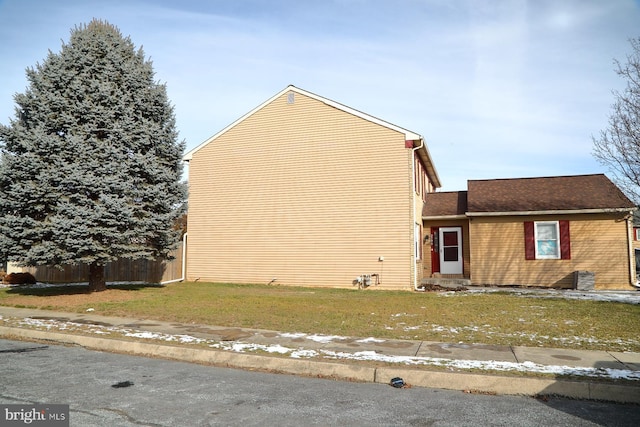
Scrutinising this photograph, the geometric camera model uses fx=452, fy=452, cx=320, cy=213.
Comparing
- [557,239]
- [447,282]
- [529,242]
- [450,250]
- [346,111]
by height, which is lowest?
[447,282]

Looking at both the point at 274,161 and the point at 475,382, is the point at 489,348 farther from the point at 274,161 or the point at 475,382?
the point at 274,161

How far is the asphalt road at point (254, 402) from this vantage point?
177 inches

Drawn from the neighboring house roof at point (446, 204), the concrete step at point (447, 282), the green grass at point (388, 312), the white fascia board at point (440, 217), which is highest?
the neighboring house roof at point (446, 204)

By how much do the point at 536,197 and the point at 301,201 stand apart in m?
10.1

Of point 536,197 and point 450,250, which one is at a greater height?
point 536,197

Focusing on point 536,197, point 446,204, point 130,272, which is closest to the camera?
point 536,197

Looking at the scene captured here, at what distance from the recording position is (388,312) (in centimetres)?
1126

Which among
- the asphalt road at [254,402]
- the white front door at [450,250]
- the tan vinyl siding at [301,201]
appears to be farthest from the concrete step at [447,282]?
the asphalt road at [254,402]

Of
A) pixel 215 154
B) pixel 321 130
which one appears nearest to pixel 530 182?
pixel 321 130

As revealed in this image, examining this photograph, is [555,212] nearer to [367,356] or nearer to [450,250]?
[450,250]

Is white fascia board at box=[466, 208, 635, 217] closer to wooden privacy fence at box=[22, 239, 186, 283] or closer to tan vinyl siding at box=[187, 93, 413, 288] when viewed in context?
tan vinyl siding at box=[187, 93, 413, 288]

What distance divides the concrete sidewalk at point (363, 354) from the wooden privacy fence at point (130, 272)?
1171 cm

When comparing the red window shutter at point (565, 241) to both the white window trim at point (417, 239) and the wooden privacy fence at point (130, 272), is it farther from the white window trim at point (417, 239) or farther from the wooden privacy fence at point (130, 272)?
the wooden privacy fence at point (130, 272)

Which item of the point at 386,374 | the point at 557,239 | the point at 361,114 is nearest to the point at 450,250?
the point at 557,239
